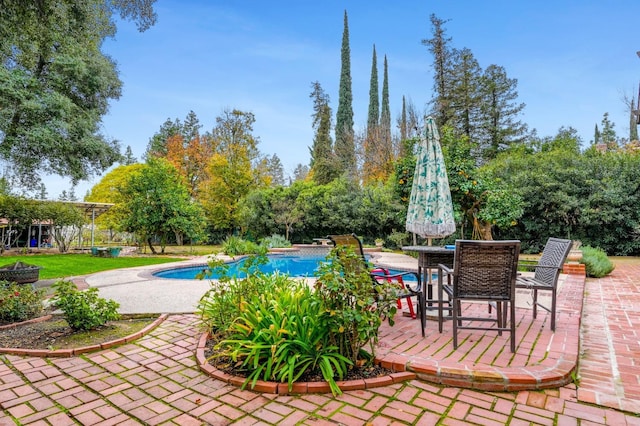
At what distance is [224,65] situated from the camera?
1349cm

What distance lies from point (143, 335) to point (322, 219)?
16.3 meters

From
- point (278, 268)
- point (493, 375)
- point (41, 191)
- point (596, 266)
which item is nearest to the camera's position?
point (493, 375)

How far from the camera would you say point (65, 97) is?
10172mm

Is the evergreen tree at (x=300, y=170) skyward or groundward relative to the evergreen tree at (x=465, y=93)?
groundward

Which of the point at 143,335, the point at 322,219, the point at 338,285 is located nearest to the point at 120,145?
the point at 322,219

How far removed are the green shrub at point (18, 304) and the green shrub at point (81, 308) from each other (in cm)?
97

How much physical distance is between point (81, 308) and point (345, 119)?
2463cm

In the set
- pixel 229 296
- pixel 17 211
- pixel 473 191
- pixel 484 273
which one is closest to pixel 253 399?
pixel 229 296

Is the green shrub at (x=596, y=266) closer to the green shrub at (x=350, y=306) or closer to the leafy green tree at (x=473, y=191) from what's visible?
the leafy green tree at (x=473, y=191)

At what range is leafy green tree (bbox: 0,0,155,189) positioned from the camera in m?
4.73

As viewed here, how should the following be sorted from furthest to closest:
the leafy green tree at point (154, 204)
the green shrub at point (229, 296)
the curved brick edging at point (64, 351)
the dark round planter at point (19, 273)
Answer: the leafy green tree at point (154, 204)
the dark round planter at point (19, 273)
the green shrub at point (229, 296)
the curved brick edging at point (64, 351)

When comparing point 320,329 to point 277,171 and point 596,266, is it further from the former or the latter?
point 277,171

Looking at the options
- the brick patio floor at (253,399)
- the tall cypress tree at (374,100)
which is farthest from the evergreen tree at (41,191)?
the tall cypress tree at (374,100)

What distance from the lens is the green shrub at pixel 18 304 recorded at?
13.2 feet
